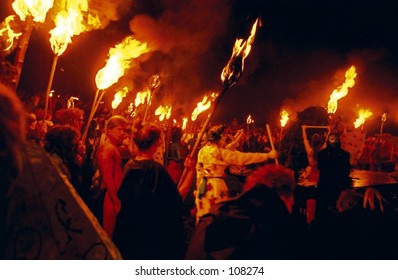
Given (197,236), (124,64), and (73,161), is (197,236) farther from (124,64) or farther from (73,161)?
(124,64)

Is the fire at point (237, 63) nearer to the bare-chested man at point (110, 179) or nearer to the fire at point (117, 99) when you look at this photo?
the bare-chested man at point (110, 179)

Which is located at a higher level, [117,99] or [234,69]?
[117,99]

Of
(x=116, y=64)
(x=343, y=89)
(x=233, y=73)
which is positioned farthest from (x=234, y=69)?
(x=343, y=89)

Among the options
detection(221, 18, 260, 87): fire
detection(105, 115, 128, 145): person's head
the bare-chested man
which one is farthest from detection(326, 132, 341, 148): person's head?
the bare-chested man

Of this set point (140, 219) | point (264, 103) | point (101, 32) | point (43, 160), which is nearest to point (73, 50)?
point (101, 32)

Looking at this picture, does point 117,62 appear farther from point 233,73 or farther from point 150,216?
point 150,216

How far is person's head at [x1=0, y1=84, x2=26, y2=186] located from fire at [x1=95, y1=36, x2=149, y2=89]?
4259 mm

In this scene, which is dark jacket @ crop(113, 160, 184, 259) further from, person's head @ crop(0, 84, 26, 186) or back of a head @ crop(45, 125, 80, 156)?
person's head @ crop(0, 84, 26, 186)

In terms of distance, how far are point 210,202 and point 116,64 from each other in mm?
2789

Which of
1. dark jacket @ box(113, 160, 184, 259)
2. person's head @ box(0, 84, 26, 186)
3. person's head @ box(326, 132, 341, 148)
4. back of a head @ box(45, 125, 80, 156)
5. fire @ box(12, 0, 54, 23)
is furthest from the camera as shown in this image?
person's head @ box(326, 132, 341, 148)

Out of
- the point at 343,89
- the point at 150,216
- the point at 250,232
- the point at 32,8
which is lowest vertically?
the point at 150,216

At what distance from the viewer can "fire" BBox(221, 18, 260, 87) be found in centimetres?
391

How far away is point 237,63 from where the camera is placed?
4.00m

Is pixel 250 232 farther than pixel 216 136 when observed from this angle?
No
